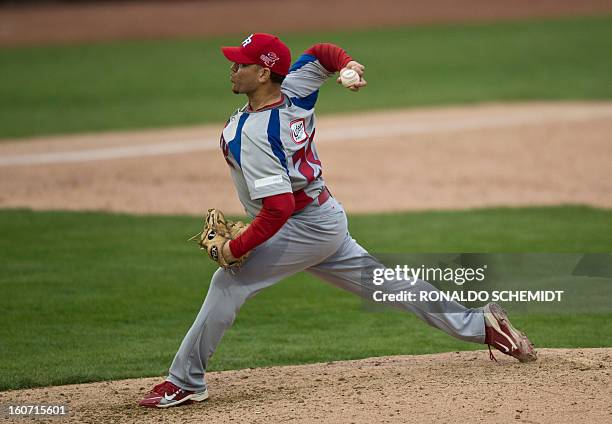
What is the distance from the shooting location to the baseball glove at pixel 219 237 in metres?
5.14

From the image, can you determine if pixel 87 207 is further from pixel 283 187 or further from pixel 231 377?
pixel 283 187

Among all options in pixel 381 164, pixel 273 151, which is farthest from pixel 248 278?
pixel 381 164

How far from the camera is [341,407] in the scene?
201 inches

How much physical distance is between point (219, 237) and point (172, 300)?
2.70 m

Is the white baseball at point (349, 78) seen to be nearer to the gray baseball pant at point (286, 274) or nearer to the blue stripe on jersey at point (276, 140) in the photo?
the blue stripe on jersey at point (276, 140)

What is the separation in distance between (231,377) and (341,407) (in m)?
1.05

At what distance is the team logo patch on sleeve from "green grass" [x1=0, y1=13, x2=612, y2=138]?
11306 mm

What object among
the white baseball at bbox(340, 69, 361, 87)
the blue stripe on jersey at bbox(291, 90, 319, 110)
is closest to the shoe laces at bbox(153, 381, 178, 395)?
the blue stripe on jersey at bbox(291, 90, 319, 110)

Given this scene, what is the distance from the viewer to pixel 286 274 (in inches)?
213

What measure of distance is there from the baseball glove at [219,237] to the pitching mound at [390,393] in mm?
737

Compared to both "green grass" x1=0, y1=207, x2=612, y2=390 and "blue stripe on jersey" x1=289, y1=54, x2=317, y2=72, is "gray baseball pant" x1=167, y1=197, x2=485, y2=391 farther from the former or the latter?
"green grass" x1=0, y1=207, x2=612, y2=390

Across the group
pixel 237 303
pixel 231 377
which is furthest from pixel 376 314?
pixel 237 303

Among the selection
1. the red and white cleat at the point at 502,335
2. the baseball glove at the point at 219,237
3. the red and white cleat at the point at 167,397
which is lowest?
the red and white cleat at the point at 167,397

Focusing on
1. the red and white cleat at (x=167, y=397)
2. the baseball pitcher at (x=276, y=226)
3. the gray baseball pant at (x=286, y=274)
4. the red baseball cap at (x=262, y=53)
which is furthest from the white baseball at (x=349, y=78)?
the red and white cleat at (x=167, y=397)
